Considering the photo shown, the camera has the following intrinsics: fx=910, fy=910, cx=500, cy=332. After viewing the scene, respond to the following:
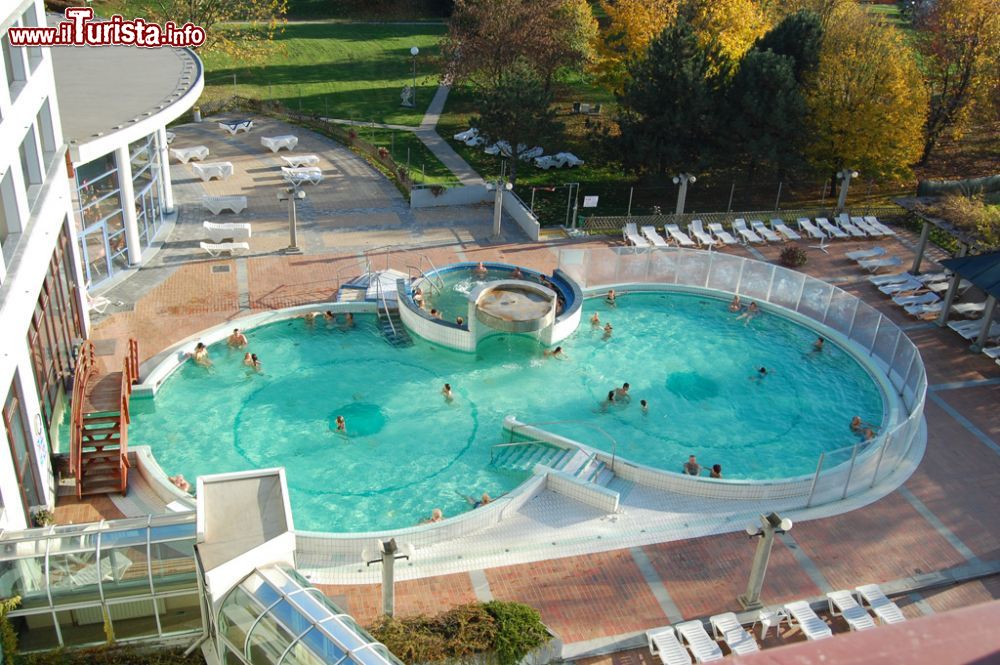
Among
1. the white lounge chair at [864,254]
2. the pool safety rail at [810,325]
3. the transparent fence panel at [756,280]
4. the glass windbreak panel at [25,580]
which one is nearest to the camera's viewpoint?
the glass windbreak panel at [25,580]

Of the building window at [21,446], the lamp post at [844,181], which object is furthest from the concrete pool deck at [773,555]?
the lamp post at [844,181]

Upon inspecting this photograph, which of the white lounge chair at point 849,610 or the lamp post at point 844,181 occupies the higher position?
the lamp post at point 844,181

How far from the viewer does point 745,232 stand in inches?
1364

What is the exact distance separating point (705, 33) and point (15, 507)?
115 feet

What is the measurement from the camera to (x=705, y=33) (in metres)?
41.5

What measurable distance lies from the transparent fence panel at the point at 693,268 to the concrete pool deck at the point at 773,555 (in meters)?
7.13

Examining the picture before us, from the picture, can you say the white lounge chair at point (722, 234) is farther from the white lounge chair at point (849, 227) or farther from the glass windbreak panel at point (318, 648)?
the glass windbreak panel at point (318, 648)

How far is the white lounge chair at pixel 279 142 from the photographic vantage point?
135ft

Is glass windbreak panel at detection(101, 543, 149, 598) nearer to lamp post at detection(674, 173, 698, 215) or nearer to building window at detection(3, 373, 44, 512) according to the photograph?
building window at detection(3, 373, 44, 512)

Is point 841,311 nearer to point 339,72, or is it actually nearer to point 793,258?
point 793,258

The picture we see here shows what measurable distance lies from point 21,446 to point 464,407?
10743 mm

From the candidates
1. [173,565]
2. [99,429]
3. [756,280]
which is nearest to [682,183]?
[756,280]

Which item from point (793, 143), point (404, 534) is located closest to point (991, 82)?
point (793, 143)

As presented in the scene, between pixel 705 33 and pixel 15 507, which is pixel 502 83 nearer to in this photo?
pixel 705 33
